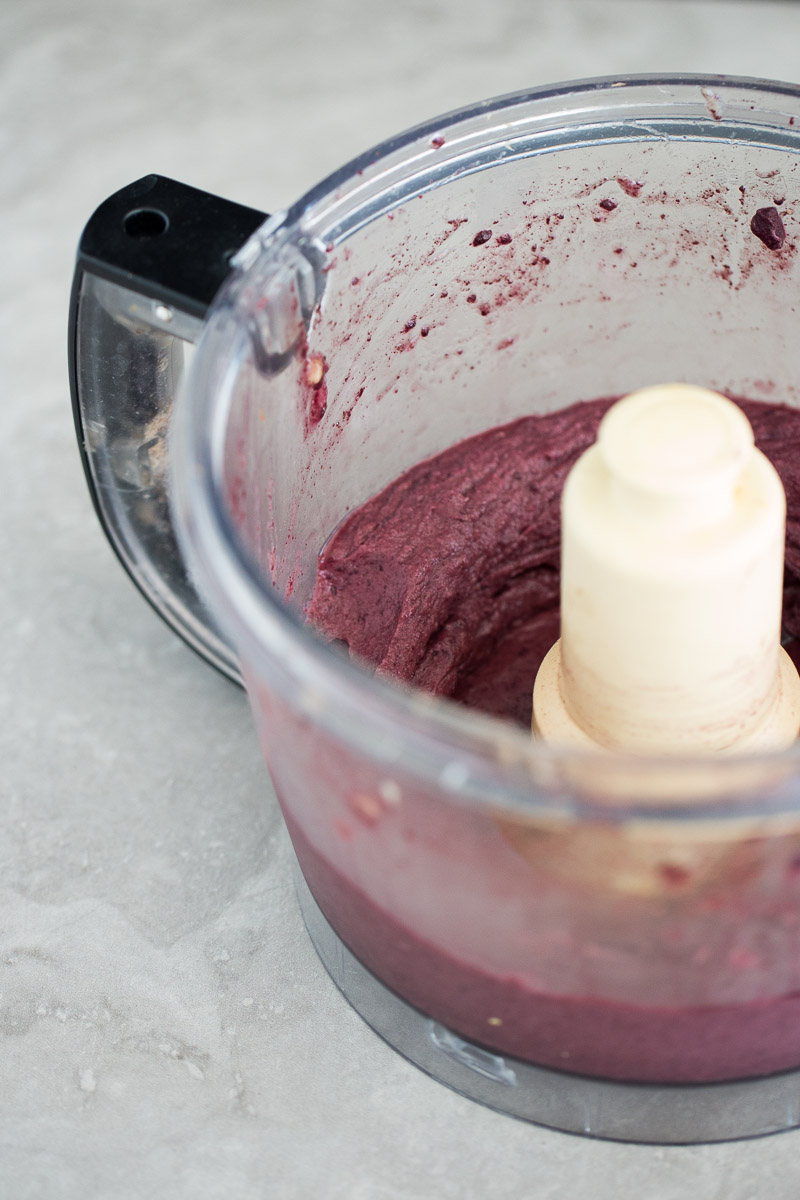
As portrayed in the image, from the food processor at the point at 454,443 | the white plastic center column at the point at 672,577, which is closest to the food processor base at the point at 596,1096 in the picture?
the food processor at the point at 454,443

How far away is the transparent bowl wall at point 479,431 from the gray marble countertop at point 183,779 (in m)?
0.08

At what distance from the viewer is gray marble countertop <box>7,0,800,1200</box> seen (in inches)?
29.0

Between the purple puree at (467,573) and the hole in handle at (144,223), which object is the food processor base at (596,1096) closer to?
the purple puree at (467,573)

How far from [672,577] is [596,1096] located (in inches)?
11.3

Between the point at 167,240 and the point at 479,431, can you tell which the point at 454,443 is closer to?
the point at 479,431

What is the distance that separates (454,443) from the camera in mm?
901

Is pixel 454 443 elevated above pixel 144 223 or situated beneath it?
situated beneath

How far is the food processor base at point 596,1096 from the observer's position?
0.71 m

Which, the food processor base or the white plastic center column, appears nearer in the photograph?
the white plastic center column

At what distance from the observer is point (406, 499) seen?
0.87 meters

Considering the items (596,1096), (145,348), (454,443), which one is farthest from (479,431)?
(596,1096)

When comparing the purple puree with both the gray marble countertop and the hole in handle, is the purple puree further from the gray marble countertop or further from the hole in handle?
the hole in handle

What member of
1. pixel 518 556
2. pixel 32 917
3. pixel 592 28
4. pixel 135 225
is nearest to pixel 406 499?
pixel 518 556

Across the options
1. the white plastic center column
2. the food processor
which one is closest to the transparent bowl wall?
the food processor
